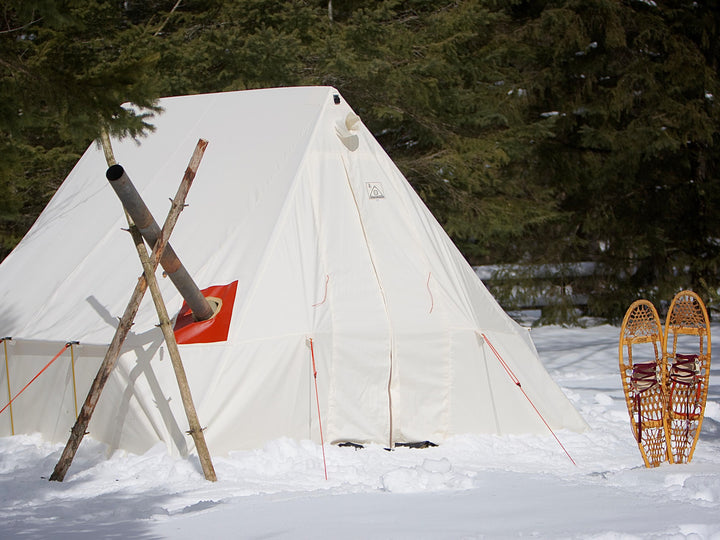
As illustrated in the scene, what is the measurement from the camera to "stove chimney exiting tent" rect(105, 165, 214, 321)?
4.88m

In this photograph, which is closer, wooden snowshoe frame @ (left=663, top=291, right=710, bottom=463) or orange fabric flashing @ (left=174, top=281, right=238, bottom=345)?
wooden snowshoe frame @ (left=663, top=291, right=710, bottom=463)

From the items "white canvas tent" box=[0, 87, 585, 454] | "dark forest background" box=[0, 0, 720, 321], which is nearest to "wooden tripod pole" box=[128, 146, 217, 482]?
"white canvas tent" box=[0, 87, 585, 454]

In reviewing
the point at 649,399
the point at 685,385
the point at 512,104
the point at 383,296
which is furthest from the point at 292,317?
the point at 512,104

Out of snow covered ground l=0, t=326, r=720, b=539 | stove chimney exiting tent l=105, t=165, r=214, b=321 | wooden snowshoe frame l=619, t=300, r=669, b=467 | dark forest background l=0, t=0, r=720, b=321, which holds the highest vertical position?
dark forest background l=0, t=0, r=720, b=321

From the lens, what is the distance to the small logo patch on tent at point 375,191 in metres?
6.48

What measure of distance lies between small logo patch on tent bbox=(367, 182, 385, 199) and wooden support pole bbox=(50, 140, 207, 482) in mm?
1610

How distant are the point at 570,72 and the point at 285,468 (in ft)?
38.6

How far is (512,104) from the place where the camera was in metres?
14.3

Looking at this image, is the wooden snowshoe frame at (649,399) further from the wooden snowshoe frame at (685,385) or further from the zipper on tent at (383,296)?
the zipper on tent at (383,296)

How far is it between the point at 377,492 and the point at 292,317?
1.53 meters

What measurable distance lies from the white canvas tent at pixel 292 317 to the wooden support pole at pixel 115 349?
439 mm

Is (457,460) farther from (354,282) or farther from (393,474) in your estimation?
(354,282)

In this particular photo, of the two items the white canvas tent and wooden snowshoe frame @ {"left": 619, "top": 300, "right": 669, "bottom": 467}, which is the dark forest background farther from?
wooden snowshoe frame @ {"left": 619, "top": 300, "right": 669, "bottom": 467}

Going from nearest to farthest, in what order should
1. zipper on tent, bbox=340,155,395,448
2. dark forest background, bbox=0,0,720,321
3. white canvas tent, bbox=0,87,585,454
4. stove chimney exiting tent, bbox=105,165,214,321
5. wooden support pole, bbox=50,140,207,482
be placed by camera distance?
stove chimney exiting tent, bbox=105,165,214,321 < wooden support pole, bbox=50,140,207,482 < white canvas tent, bbox=0,87,585,454 < zipper on tent, bbox=340,155,395,448 < dark forest background, bbox=0,0,720,321
